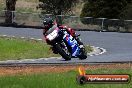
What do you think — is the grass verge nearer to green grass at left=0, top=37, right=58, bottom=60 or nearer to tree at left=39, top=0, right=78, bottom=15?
green grass at left=0, top=37, right=58, bottom=60

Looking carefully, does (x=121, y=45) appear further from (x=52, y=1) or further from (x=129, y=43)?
(x=52, y=1)

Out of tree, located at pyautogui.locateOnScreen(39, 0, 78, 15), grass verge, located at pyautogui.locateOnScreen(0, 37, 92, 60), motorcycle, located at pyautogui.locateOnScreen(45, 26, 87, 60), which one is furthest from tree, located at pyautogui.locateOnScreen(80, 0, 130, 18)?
motorcycle, located at pyautogui.locateOnScreen(45, 26, 87, 60)

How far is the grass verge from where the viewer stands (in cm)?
2511

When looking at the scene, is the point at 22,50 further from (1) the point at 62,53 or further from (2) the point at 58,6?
(2) the point at 58,6

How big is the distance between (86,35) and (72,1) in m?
18.1

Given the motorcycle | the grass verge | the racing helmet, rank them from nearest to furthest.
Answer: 1. the racing helmet
2. the motorcycle
3. the grass verge

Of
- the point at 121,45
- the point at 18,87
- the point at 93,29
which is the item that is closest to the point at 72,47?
the point at 18,87

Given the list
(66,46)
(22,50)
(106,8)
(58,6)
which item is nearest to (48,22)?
(66,46)

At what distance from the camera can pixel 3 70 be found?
1775 cm

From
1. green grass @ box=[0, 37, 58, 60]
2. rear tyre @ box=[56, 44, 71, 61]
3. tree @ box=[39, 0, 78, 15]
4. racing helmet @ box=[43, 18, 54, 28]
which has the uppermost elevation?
racing helmet @ box=[43, 18, 54, 28]

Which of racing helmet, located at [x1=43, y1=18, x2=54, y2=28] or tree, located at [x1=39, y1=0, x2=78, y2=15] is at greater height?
racing helmet, located at [x1=43, y1=18, x2=54, y2=28]

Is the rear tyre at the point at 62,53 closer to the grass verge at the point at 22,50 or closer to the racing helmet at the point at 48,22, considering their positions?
the racing helmet at the point at 48,22

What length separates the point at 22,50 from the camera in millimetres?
27000

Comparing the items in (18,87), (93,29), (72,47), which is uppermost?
(72,47)
